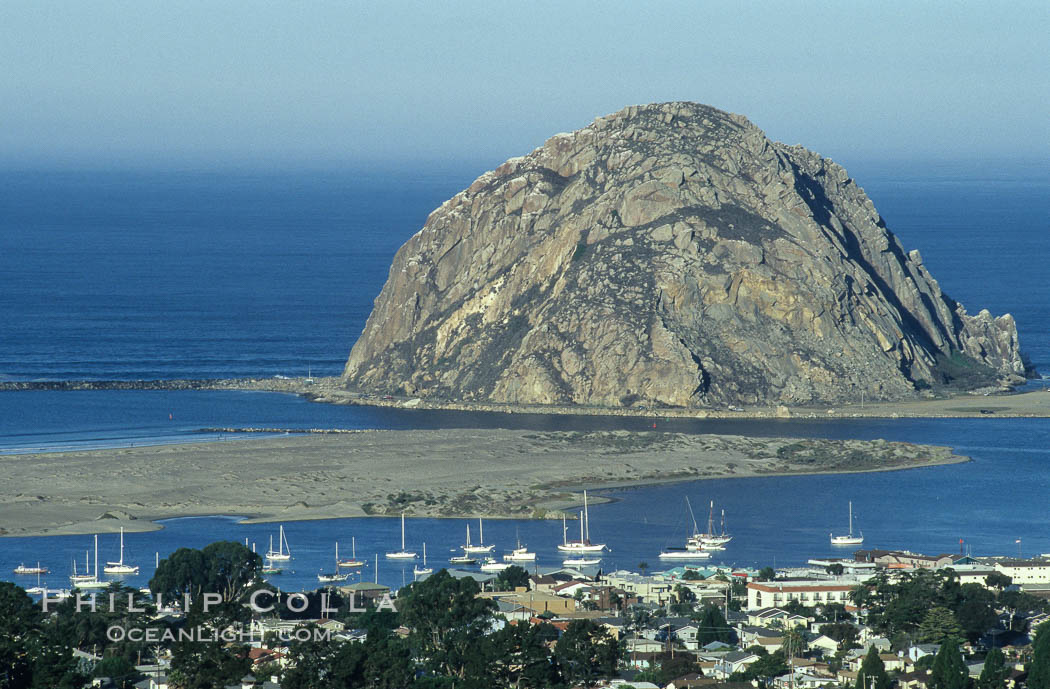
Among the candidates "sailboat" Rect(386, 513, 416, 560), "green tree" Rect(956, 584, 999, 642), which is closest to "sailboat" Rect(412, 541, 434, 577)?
"sailboat" Rect(386, 513, 416, 560)

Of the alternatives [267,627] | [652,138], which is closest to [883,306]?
[652,138]

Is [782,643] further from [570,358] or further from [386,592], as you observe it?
[570,358]

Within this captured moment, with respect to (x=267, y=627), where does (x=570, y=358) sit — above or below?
above

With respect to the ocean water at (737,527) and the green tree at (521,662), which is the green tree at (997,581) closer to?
the ocean water at (737,527)

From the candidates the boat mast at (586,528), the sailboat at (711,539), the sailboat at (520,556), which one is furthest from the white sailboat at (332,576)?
the sailboat at (711,539)

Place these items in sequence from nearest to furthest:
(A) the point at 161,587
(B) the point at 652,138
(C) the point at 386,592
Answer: (A) the point at 161,587 → (C) the point at 386,592 → (B) the point at 652,138

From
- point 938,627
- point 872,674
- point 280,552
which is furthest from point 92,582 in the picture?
point 872,674
